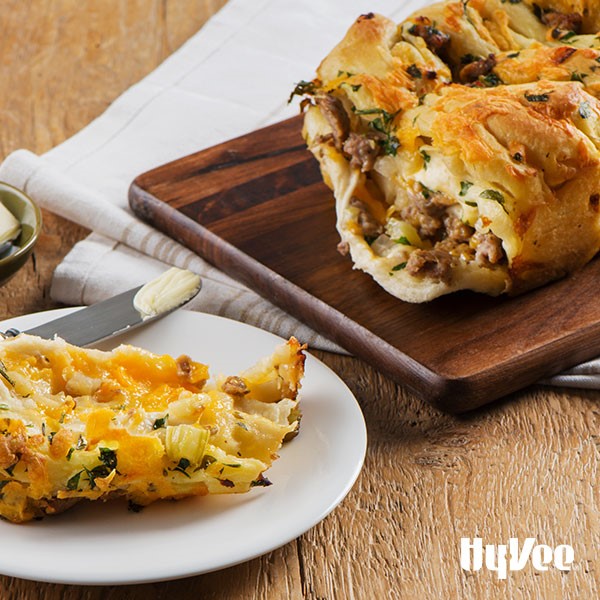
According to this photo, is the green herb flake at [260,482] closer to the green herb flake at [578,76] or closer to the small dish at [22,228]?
the small dish at [22,228]

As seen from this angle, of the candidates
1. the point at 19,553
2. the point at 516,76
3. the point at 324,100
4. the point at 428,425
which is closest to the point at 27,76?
the point at 324,100

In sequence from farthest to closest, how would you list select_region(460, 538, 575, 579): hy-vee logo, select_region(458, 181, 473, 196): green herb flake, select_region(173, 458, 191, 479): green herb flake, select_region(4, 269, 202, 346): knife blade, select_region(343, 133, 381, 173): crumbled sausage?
select_region(343, 133, 381, 173): crumbled sausage, select_region(458, 181, 473, 196): green herb flake, select_region(4, 269, 202, 346): knife blade, select_region(460, 538, 575, 579): hy-vee logo, select_region(173, 458, 191, 479): green herb flake

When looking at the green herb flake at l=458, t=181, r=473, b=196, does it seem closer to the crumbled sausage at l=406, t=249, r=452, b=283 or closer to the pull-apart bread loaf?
the pull-apart bread loaf

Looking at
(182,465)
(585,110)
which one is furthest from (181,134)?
(182,465)

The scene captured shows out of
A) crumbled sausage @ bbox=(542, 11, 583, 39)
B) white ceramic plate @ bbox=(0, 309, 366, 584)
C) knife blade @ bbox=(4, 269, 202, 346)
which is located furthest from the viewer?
crumbled sausage @ bbox=(542, 11, 583, 39)

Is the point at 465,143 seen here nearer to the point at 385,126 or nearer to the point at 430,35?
the point at 385,126

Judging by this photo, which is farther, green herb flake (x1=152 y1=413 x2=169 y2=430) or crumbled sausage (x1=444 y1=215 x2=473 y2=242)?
crumbled sausage (x1=444 y1=215 x2=473 y2=242)

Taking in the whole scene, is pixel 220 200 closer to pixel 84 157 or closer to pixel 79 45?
pixel 84 157

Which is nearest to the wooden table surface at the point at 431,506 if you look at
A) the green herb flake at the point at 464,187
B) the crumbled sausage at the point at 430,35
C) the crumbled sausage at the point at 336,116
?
the green herb flake at the point at 464,187

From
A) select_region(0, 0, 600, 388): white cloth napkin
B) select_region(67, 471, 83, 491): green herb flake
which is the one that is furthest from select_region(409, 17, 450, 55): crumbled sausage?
select_region(67, 471, 83, 491): green herb flake

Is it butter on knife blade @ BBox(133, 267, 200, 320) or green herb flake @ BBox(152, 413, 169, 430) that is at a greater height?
green herb flake @ BBox(152, 413, 169, 430)
